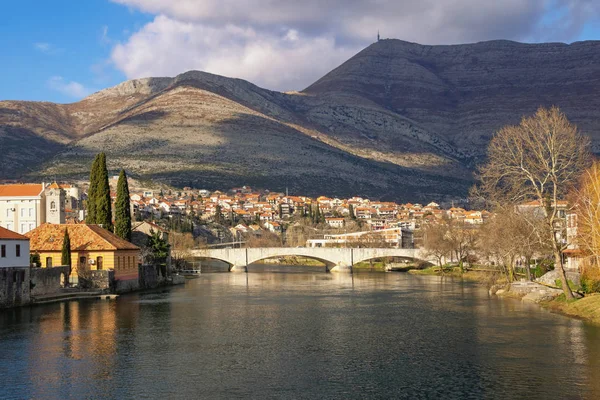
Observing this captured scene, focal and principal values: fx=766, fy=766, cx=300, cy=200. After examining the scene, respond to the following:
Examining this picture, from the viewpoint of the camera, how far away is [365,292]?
72.8 metres

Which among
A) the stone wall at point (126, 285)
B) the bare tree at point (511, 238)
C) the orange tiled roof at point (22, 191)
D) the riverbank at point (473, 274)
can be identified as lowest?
the riverbank at point (473, 274)

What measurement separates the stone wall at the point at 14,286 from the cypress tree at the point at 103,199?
18.4m

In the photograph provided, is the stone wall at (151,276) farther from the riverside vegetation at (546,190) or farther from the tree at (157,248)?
the riverside vegetation at (546,190)

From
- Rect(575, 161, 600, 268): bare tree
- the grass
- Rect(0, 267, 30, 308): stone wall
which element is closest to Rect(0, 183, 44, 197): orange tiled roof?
Rect(0, 267, 30, 308): stone wall

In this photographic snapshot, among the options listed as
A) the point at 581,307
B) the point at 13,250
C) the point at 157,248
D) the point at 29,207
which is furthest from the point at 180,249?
the point at 581,307

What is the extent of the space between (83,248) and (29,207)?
108 feet

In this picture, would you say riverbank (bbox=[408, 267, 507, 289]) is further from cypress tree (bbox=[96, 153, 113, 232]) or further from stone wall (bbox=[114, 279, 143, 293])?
cypress tree (bbox=[96, 153, 113, 232])

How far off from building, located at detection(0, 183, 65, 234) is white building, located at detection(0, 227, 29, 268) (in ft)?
133

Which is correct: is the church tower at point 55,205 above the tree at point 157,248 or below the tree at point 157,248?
above

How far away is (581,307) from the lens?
48.3 m

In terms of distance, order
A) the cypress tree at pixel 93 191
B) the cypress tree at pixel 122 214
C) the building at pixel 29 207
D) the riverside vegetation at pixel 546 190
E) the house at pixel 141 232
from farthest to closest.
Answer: the building at pixel 29 207, the house at pixel 141 232, the cypress tree at pixel 122 214, the cypress tree at pixel 93 191, the riverside vegetation at pixel 546 190

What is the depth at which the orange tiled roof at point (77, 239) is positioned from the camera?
218 feet

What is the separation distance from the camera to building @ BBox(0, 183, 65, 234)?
310 ft

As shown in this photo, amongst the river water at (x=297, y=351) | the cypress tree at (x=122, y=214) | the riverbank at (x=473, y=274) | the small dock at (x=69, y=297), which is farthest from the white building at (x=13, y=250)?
the riverbank at (x=473, y=274)
